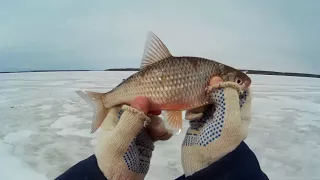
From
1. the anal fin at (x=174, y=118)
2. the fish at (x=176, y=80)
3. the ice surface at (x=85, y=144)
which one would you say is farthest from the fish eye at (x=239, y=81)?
the ice surface at (x=85, y=144)

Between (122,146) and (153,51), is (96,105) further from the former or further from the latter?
(153,51)

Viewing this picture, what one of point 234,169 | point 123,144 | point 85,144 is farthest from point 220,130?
A: point 85,144

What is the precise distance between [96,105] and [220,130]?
76 cm

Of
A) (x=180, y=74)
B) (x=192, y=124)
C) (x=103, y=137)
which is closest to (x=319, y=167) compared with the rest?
(x=192, y=124)

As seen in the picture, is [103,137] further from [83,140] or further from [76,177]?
[83,140]

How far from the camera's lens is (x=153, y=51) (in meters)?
1.73

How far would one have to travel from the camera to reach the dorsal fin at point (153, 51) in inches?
67.2

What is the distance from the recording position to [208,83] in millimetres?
1652

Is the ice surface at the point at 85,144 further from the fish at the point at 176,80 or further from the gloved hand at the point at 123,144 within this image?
the fish at the point at 176,80

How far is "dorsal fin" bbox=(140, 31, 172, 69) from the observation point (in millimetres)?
1707

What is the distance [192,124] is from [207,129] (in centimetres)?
21

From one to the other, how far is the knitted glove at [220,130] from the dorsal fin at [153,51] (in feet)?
1.14

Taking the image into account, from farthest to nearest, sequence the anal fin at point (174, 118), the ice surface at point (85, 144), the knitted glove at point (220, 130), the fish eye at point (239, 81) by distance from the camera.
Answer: the ice surface at point (85, 144) → the anal fin at point (174, 118) → the fish eye at point (239, 81) → the knitted glove at point (220, 130)

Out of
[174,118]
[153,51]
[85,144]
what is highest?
[153,51]
